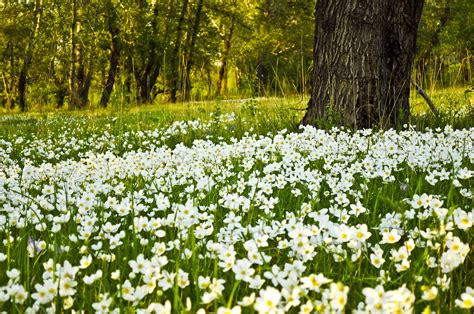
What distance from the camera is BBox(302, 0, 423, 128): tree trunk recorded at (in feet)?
18.1

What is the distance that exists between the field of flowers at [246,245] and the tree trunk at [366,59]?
54.7 inches

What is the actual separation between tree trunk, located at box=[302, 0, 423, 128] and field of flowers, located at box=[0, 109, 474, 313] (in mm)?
1388

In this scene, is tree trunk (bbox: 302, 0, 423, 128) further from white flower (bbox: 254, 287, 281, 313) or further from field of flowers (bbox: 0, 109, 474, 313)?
white flower (bbox: 254, 287, 281, 313)

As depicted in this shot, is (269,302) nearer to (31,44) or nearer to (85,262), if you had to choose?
(85,262)

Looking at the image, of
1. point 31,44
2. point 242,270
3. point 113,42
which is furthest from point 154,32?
point 242,270

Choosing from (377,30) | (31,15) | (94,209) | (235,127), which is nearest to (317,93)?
(377,30)

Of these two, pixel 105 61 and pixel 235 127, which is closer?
pixel 235 127

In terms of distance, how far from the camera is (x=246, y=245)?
6.02 feet

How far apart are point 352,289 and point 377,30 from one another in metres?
4.43

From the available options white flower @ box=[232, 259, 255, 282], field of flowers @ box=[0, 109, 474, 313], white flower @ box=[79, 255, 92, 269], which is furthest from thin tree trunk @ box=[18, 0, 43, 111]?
white flower @ box=[232, 259, 255, 282]

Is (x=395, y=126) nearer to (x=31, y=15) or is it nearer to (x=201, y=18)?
(x=201, y=18)

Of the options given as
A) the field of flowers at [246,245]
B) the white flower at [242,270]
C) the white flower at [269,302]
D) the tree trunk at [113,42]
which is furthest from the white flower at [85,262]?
the tree trunk at [113,42]

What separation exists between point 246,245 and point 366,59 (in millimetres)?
4301

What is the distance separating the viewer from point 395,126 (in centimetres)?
575
